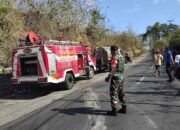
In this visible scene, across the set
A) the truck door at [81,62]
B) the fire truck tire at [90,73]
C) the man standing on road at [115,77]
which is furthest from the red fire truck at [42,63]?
the man standing on road at [115,77]

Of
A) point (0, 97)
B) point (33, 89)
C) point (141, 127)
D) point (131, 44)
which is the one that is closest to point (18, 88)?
point (33, 89)

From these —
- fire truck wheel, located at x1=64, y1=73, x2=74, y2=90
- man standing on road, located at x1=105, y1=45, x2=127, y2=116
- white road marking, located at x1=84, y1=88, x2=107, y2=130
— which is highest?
man standing on road, located at x1=105, y1=45, x2=127, y2=116

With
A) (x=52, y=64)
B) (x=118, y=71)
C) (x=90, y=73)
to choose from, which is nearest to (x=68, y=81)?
(x=52, y=64)

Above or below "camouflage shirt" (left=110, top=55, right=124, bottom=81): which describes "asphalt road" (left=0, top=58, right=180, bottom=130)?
below

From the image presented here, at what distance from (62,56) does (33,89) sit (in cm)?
282

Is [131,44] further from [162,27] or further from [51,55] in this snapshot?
[162,27]

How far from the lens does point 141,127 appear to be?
873 cm

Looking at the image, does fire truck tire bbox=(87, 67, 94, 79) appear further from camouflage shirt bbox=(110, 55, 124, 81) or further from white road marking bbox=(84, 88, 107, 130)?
camouflage shirt bbox=(110, 55, 124, 81)

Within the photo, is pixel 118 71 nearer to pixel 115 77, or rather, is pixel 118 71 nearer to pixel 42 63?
pixel 115 77

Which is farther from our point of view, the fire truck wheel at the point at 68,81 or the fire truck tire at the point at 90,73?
the fire truck tire at the point at 90,73

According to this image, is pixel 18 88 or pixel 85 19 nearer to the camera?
pixel 18 88

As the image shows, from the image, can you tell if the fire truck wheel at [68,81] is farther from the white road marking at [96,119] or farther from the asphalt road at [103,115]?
the white road marking at [96,119]

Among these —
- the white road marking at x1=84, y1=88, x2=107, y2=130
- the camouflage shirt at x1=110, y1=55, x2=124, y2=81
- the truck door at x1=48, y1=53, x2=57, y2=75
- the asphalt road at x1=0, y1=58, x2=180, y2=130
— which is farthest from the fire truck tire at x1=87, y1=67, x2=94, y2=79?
the camouflage shirt at x1=110, y1=55, x2=124, y2=81

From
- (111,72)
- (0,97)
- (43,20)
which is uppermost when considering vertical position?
(43,20)
